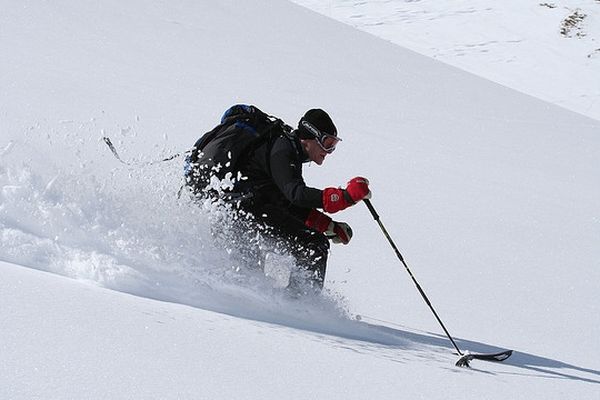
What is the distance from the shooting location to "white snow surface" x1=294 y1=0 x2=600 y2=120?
2034cm

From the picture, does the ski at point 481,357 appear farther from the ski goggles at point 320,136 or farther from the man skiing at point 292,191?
the ski goggles at point 320,136

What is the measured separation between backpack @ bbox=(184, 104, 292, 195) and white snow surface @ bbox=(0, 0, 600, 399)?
0.23 meters

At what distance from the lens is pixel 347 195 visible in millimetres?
5074

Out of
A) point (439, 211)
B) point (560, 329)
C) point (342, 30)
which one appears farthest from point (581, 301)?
point (342, 30)

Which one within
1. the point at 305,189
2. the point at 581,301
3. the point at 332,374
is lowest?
the point at 581,301

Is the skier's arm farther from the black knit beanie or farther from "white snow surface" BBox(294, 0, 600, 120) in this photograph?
"white snow surface" BBox(294, 0, 600, 120)

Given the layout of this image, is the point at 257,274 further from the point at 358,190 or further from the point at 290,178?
the point at 358,190

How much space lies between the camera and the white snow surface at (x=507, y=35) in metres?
20.3

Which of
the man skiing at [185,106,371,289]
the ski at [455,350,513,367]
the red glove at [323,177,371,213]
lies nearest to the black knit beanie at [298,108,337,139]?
the man skiing at [185,106,371,289]

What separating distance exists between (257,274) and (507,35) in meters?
19.3

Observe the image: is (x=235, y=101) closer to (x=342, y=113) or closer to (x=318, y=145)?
(x=342, y=113)

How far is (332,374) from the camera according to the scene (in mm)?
3652

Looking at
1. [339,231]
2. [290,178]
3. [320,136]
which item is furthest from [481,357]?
[320,136]

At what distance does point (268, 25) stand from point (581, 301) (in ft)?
44.0
